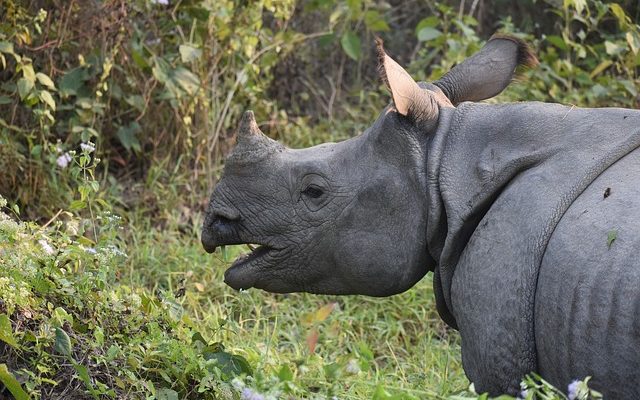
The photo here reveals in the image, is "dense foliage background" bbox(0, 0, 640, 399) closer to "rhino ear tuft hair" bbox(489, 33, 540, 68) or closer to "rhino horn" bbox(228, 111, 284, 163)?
"rhino ear tuft hair" bbox(489, 33, 540, 68)

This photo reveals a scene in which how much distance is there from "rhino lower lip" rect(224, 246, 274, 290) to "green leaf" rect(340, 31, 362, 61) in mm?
3550

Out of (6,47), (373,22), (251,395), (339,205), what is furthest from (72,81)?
(251,395)

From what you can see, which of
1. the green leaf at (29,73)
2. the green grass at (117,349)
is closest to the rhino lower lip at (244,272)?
the green grass at (117,349)

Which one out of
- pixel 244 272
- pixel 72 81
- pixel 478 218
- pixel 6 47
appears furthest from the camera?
pixel 72 81

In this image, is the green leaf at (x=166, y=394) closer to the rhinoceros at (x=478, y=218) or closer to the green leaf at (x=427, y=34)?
the rhinoceros at (x=478, y=218)

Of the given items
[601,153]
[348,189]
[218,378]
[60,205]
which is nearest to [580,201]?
[601,153]

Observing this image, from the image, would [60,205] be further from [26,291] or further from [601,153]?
[601,153]

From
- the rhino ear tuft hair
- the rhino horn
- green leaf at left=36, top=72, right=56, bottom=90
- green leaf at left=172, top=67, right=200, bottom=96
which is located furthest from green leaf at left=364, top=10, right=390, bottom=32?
the rhino horn

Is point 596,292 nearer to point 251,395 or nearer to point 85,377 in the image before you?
point 251,395

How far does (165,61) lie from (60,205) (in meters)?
1.10

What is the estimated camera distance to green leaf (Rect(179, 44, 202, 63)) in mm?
7672

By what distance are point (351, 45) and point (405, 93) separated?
3.85m

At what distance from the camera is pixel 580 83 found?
8.43 metres

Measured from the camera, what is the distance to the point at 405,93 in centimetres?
466
